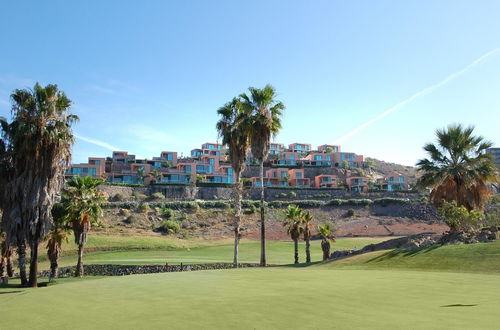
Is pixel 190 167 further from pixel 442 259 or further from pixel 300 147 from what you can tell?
pixel 442 259

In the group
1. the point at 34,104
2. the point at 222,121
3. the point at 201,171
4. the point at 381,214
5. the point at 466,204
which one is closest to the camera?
the point at 34,104

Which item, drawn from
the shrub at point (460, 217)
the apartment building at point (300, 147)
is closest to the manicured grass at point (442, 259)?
the shrub at point (460, 217)

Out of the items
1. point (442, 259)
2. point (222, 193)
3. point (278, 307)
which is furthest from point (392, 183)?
point (278, 307)

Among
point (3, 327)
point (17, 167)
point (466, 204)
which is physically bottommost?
point (3, 327)

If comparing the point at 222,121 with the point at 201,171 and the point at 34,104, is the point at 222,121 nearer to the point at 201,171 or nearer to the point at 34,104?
the point at 34,104

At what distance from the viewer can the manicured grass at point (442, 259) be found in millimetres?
19469

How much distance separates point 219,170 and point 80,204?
8996 cm

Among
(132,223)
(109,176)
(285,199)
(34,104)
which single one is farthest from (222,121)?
(109,176)

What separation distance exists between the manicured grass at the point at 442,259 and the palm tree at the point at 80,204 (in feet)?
63.4

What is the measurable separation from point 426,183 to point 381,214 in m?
57.9

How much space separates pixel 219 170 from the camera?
12112 cm

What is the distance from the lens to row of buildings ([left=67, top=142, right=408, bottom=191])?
110 meters

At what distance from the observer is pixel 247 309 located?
991cm

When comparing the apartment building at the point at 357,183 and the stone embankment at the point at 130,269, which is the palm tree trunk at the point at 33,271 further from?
the apartment building at the point at 357,183
